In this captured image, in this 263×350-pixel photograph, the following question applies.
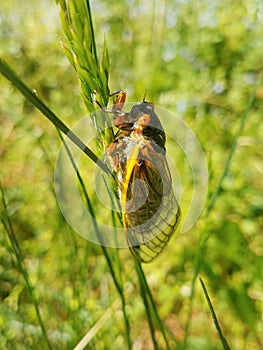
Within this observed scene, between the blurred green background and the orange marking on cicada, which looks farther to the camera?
the blurred green background

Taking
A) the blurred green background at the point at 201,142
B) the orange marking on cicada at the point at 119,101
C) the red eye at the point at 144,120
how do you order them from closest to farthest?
the orange marking on cicada at the point at 119,101 → the red eye at the point at 144,120 → the blurred green background at the point at 201,142

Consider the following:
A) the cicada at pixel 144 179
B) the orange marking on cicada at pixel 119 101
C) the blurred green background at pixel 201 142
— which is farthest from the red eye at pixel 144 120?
the blurred green background at pixel 201 142

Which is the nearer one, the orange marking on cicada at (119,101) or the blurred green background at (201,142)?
the orange marking on cicada at (119,101)

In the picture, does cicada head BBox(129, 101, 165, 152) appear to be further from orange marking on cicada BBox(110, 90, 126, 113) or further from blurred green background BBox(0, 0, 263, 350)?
blurred green background BBox(0, 0, 263, 350)

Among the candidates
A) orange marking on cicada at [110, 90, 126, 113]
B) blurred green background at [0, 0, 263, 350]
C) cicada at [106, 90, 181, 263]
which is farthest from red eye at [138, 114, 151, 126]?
blurred green background at [0, 0, 263, 350]

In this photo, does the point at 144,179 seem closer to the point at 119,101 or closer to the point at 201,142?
the point at 119,101

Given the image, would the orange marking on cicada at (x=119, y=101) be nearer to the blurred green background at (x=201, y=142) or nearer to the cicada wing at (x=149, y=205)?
the cicada wing at (x=149, y=205)
